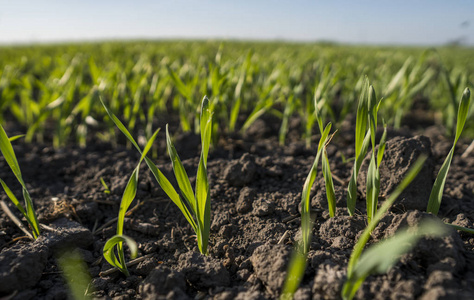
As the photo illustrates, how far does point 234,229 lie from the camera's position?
4.10 feet

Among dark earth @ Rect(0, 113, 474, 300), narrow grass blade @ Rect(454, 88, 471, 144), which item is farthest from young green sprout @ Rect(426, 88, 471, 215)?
dark earth @ Rect(0, 113, 474, 300)

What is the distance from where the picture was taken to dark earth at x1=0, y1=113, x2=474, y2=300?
91cm

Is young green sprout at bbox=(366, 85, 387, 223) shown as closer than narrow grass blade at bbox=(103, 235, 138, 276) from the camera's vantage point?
No

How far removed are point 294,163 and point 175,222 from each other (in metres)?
0.67

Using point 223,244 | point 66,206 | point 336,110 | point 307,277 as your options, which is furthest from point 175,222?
point 336,110

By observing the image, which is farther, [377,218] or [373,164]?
[373,164]

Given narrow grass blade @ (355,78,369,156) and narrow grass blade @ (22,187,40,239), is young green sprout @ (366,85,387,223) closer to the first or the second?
narrow grass blade @ (355,78,369,156)

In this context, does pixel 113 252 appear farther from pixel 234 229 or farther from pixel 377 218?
pixel 377 218

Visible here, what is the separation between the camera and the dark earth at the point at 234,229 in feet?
2.99

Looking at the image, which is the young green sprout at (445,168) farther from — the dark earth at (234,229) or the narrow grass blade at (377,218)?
the narrow grass blade at (377,218)

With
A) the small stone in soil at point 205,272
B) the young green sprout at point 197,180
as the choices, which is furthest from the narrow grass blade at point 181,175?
the small stone in soil at point 205,272

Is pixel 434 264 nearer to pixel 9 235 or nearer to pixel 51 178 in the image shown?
pixel 9 235

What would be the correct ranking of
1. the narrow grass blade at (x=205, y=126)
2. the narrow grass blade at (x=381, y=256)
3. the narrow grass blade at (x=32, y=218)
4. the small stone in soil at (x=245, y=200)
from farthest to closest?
the small stone in soil at (x=245, y=200) → the narrow grass blade at (x=32, y=218) → the narrow grass blade at (x=205, y=126) → the narrow grass blade at (x=381, y=256)

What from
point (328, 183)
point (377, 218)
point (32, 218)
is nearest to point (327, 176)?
point (328, 183)
